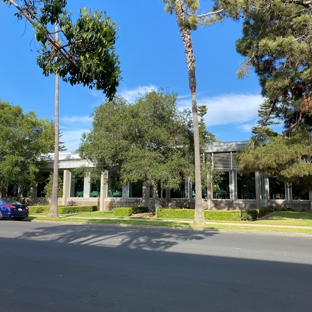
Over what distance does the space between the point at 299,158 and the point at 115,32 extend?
13207mm

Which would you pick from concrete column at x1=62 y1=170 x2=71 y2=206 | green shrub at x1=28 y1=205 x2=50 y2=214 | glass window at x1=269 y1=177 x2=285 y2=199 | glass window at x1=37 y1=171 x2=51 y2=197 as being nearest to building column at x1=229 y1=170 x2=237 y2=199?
glass window at x1=269 y1=177 x2=285 y2=199

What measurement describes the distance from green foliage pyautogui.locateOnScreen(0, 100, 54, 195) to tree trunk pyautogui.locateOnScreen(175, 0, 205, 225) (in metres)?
17.8

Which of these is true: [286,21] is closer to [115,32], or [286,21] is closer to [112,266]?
[115,32]

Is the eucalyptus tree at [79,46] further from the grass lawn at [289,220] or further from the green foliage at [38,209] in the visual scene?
the green foliage at [38,209]

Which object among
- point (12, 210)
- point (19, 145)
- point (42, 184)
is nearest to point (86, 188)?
point (42, 184)

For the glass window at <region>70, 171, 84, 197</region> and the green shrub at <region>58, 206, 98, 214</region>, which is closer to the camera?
the green shrub at <region>58, 206, 98, 214</region>

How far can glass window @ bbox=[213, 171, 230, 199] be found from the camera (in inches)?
1115

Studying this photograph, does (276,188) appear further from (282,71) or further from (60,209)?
(60,209)

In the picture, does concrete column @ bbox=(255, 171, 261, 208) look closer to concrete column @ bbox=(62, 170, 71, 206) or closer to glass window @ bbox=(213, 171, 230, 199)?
glass window @ bbox=(213, 171, 230, 199)

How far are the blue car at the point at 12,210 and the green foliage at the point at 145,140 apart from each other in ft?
19.1

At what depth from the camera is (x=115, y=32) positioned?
582 centimetres

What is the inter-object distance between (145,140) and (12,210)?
9.57 metres

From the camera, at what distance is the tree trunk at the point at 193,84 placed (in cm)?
1669

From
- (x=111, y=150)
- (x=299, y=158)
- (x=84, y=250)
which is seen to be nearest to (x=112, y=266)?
(x=84, y=250)
